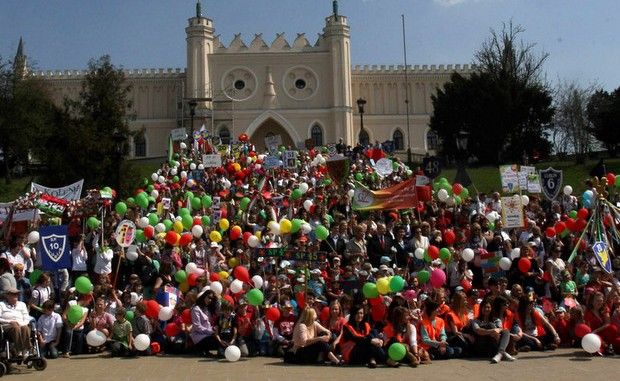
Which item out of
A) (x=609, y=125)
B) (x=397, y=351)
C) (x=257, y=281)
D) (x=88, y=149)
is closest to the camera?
(x=397, y=351)

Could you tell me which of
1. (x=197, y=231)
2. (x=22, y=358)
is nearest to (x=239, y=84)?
(x=197, y=231)

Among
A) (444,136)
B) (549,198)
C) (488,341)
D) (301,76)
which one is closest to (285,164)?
(549,198)

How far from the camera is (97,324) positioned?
12570mm

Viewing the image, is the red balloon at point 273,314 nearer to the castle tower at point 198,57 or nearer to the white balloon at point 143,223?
the white balloon at point 143,223

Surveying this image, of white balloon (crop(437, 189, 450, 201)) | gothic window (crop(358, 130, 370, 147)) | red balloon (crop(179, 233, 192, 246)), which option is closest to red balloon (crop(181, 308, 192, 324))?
red balloon (crop(179, 233, 192, 246))

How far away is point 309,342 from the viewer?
11.4m

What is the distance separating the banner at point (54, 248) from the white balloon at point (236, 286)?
10.3 feet

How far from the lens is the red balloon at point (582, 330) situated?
12250 millimetres

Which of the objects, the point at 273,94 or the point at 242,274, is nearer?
the point at 242,274

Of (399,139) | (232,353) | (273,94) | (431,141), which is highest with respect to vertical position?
(273,94)

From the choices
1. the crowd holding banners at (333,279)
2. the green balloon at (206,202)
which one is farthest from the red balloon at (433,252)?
the green balloon at (206,202)

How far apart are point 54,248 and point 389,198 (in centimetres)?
717

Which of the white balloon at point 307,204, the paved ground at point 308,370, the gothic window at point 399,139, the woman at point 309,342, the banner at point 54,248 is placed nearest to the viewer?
A: the paved ground at point 308,370

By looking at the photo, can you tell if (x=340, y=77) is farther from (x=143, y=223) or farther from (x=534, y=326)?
(x=534, y=326)
